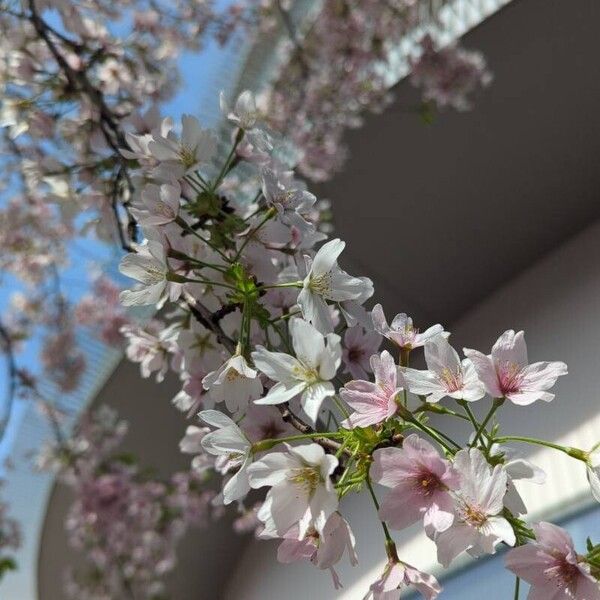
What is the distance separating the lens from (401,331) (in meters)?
0.49

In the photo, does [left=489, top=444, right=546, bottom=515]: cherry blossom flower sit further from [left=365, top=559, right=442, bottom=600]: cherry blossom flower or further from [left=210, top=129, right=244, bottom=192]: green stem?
[left=210, top=129, right=244, bottom=192]: green stem

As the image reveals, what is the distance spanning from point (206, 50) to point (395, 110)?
79 cm

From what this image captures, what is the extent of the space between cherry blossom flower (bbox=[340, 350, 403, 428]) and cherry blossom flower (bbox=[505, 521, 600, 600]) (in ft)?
0.33

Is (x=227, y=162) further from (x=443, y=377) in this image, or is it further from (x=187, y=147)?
(x=443, y=377)

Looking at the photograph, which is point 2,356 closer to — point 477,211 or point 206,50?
point 206,50

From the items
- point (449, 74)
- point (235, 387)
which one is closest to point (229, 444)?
point (235, 387)

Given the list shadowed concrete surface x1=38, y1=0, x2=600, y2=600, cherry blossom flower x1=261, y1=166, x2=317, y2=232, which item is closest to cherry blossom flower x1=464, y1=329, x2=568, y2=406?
cherry blossom flower x1=261, y1=166, x2=317, y2=232

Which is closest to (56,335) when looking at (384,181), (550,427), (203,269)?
(384,181)

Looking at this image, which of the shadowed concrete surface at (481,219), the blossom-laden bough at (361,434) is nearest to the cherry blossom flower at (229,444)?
the blossom-laden bough at (361,434)

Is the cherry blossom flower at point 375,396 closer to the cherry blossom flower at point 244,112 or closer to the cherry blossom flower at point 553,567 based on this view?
the cherry blossom flower at point 553,567

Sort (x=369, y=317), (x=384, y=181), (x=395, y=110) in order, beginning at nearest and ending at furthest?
1. (x=369, y=317)
2. (x=395, y=110)
3. (x=384, y=181)

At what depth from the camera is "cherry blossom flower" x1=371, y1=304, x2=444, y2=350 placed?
0.47 m

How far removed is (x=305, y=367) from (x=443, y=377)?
9 centimetres

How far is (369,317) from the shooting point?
56 cm
